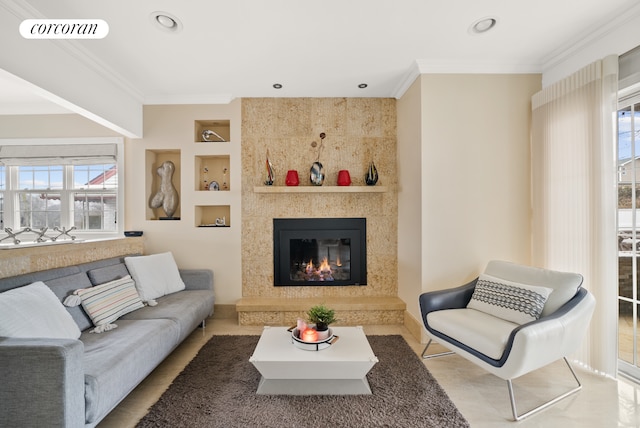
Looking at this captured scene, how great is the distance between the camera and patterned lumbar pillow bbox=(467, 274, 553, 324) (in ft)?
6.92

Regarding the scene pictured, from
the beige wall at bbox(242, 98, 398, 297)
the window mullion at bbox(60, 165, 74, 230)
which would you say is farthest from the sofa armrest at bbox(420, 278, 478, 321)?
the window mullion at bbox(60, 165, 74, 230)

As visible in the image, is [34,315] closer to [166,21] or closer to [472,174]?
[166,21]

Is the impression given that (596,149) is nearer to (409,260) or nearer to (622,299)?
(622,299)

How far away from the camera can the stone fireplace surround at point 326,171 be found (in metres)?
3.62

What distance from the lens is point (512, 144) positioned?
9.50 ft

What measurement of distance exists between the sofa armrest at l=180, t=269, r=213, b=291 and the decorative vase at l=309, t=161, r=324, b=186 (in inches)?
61.5

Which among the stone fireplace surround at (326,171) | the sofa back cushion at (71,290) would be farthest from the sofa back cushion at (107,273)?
the stone fireplace surround at (326,171)

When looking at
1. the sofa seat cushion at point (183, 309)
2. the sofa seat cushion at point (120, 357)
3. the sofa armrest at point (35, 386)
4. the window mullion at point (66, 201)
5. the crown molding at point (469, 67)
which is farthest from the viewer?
the window mullion at point (66, 201)

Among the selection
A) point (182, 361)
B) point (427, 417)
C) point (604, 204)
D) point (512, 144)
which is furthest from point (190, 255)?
point (604, 204)

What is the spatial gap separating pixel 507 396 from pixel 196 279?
2943mm

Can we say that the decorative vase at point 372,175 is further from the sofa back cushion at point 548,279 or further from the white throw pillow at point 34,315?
the white throw pillow at point 34,315

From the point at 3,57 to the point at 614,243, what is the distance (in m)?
4.28

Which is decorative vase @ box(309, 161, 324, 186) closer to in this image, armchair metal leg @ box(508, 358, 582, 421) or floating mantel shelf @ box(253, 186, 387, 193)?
floating mantel shelf @ box(253, 186, 387, 193)

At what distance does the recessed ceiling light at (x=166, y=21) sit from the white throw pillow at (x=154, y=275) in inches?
79.8
